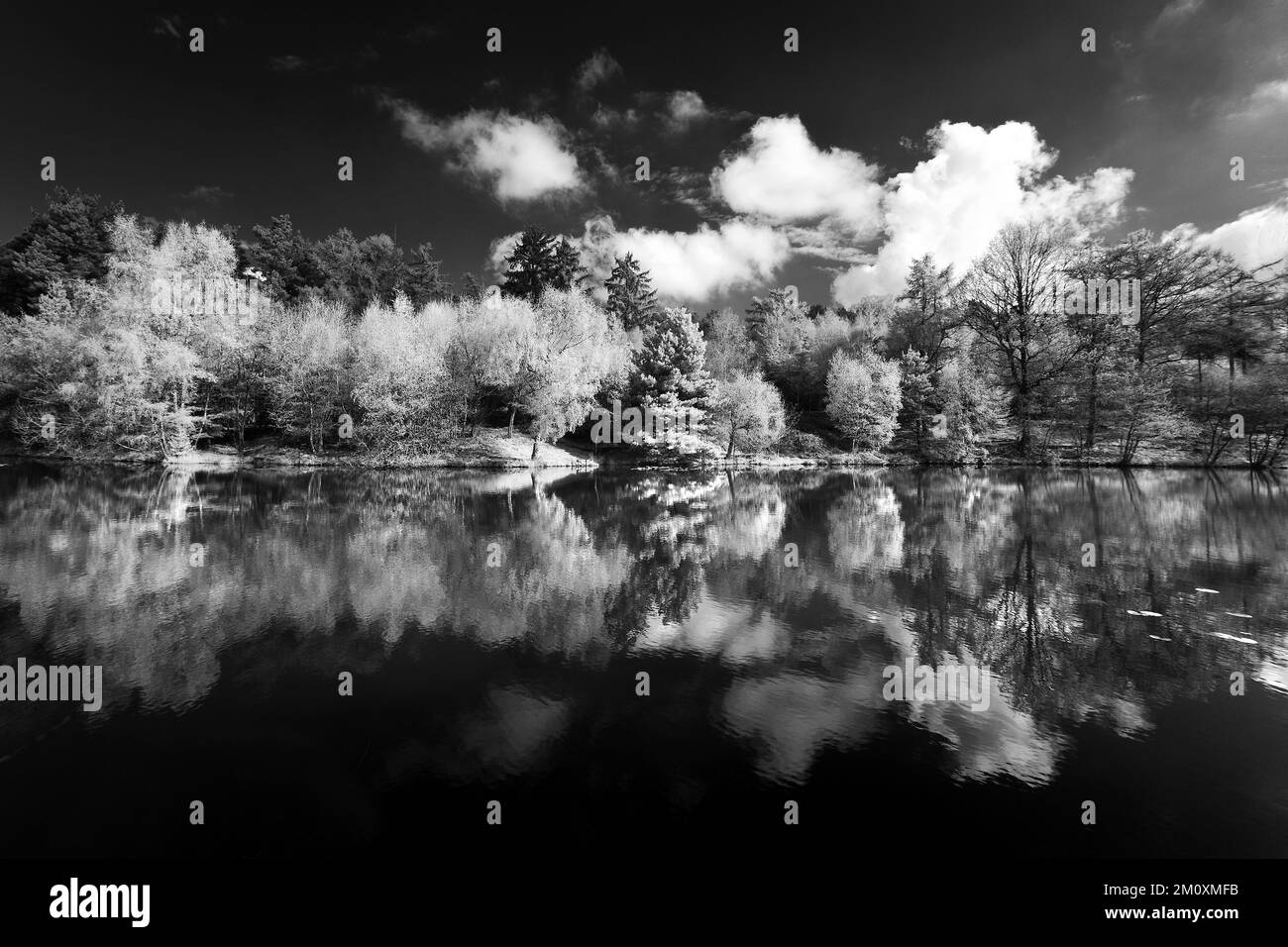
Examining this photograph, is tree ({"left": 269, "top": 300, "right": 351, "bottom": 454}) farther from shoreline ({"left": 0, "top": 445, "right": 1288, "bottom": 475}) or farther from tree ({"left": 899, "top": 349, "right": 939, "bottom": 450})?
tree ({"left": 899, "top": 349, "right": 939, "bottom": 450})

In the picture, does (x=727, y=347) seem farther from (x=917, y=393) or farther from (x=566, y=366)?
(x=566, y=366)

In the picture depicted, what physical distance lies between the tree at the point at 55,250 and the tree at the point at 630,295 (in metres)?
56.9

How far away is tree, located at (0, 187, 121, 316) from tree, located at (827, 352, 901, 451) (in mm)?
76445

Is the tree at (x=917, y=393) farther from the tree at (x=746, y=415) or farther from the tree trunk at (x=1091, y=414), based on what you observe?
the tree at (x=746, y=415)

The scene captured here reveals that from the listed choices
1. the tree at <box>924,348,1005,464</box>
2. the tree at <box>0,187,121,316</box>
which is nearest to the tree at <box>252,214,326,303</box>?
the tree at <box>0,187,121,316</box>

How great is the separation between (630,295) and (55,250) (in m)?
66.5

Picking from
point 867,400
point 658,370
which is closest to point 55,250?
point 658,370

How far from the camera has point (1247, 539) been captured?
15508mm

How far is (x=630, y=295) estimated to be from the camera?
263ft

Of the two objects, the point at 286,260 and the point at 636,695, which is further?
the point at 286,260

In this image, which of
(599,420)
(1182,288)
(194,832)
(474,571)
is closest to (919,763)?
(194,832)

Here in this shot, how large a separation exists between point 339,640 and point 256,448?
4567 centimetres

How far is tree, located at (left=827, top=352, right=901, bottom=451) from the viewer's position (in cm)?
4881
